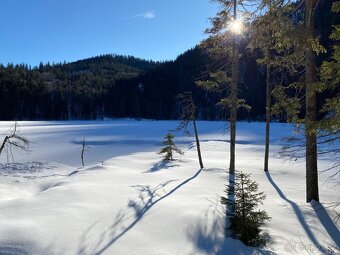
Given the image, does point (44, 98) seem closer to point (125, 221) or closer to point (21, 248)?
point (125, 221)

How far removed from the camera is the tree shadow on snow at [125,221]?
5758 mm

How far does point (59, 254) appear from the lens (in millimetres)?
5297

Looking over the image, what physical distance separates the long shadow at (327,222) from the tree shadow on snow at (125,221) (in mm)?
4401

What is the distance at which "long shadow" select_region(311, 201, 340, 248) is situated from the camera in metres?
7.67

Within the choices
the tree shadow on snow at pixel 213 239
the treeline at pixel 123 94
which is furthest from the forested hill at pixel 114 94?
the tree shadow on snow at pixel 213 239

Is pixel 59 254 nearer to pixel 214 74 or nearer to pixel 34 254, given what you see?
pixel 34 254

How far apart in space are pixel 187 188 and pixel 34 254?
744 centimetres

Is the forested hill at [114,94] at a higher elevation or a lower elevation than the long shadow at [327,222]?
higher

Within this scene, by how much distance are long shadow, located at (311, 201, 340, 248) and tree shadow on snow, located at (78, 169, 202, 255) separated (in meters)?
4.40

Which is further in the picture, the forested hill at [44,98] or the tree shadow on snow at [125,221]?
the forested hill at [44,98]

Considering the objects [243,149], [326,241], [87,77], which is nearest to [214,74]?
[326,241]

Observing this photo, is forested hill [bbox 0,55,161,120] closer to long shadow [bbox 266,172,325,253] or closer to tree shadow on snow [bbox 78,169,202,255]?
tree shadow on snow [bbox 78,169,202,255]

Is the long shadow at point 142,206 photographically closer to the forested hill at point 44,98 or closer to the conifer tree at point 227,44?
the conifer tree at point 227,44

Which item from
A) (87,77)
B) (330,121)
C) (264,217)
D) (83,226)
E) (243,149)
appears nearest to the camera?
(83,226)
